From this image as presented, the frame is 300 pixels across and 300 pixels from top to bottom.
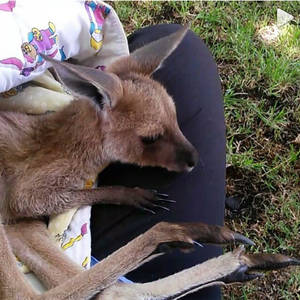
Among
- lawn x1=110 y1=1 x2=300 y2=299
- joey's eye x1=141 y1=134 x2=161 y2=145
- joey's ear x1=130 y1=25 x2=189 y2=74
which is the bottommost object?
lawn x1=110 y1=1 x2=300 y2=299

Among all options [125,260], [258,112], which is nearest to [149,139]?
[125,260]

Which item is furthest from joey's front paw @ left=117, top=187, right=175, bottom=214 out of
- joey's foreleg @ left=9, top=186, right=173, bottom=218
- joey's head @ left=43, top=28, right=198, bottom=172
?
joey's head @ left=43, top=28, right=198, bottom=172

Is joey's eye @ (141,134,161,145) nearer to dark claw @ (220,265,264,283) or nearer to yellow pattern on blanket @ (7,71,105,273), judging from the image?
yellow pattern on blanket @ (7,71,105,273)

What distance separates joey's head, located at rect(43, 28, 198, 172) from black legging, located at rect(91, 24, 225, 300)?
0.12 m

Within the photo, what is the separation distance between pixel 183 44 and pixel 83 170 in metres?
0.84

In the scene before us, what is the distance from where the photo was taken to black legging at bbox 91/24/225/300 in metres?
2.71

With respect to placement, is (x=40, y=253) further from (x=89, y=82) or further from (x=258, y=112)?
(x=258, y=112)

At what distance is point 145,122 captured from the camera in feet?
8.80

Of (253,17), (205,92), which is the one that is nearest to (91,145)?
(205,92)

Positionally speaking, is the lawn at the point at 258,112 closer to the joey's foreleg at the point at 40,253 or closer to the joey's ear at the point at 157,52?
the joey's ear at the point at 157,52

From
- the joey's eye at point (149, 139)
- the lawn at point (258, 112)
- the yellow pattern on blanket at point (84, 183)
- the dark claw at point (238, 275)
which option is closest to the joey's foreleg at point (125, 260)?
the dark claw at point (238, 275)

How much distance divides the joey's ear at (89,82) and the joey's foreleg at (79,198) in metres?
0.39

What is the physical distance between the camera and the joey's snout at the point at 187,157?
2660 millimetres

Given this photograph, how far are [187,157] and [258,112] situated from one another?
41.1 inches
